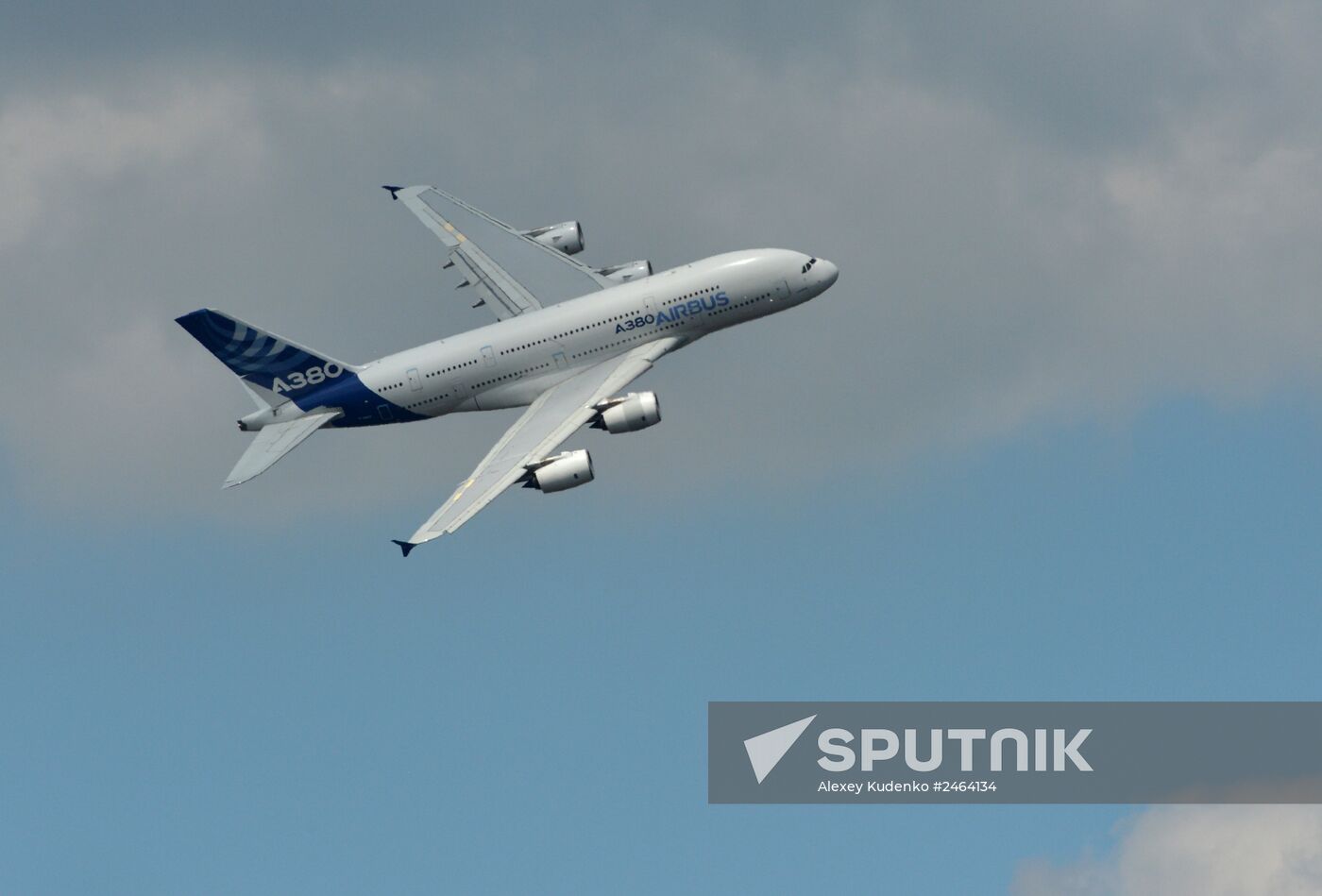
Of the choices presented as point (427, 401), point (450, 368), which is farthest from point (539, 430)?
point (427, 401)

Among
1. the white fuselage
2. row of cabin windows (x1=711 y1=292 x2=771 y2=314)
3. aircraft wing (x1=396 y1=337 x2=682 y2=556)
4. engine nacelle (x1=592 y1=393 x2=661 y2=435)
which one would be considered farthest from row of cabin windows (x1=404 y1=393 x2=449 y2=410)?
row of cabin windows (x1=711 y1=292 x2=771 y2=314)

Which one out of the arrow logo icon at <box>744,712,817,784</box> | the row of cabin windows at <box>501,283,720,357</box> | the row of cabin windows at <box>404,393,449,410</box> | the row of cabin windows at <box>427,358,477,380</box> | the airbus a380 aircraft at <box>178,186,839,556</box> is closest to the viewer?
the arrow logo icon at <box>744,712,817,784</box>

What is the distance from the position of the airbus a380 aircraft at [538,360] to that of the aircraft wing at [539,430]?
0.46 ft

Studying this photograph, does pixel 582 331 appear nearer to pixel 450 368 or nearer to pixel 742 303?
pixel 450 368

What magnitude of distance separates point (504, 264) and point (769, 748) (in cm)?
4627

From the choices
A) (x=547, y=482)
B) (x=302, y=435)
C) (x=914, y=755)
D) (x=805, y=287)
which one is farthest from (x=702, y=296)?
(x=914, y=755)

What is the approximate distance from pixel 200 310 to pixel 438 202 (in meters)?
19.9

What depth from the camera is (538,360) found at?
136 m

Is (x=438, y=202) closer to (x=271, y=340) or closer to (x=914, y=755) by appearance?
(x=271, y=340)

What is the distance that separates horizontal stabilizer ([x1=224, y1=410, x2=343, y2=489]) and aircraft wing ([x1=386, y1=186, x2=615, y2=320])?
14635 mm

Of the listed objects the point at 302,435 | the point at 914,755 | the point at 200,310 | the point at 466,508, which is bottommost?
the point at 914,755

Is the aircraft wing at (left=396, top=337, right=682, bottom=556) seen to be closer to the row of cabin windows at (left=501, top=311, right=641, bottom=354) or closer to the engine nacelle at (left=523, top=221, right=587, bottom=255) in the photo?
the row of cabin windows at (left=501, top=311, right=641, bottom=354)

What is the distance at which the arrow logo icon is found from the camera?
371 feet

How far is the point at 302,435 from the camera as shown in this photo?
138 m
